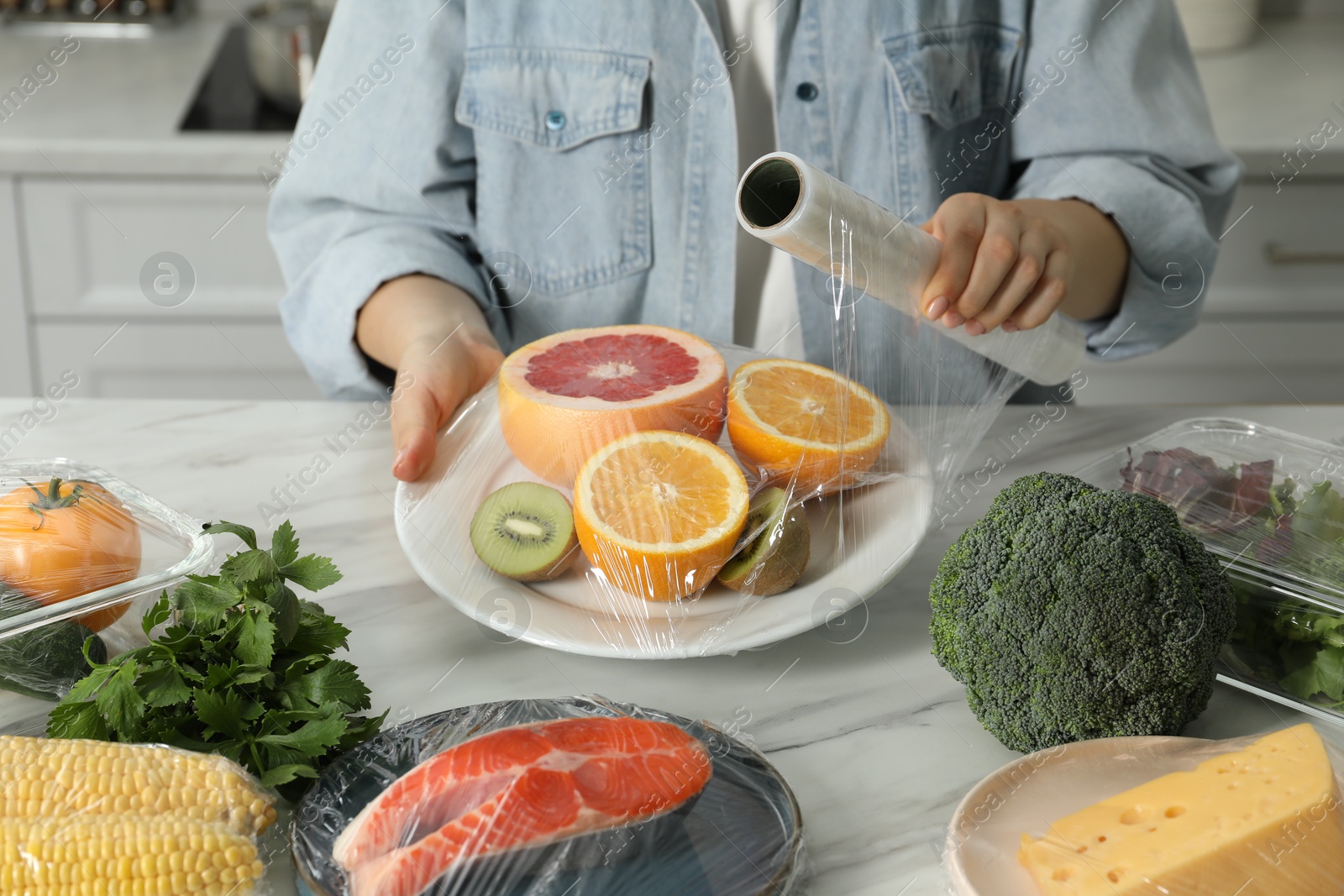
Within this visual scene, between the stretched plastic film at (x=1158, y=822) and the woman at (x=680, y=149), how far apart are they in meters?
0.55

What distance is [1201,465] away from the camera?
741 millimetres

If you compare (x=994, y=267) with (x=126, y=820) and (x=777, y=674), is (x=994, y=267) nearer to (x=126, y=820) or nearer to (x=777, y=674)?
(x=777, y=674)

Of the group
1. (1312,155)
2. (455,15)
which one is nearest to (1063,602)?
(455,15)

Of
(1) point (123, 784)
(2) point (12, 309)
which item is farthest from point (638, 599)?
(2) point (12, 309)

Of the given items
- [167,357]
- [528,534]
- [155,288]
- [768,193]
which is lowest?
[167,357]

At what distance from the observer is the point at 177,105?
1.76m

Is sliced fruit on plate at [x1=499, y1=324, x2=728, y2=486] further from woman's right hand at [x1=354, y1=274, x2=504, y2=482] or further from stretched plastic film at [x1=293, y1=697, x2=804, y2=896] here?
stretched plastic film at [x1=293, y1=697, x2=804, y2=896]

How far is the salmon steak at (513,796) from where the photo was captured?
0.50 metres

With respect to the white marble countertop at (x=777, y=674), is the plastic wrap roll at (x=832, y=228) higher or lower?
higher

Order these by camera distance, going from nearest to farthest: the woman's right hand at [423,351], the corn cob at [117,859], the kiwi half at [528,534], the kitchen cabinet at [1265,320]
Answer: the corn cob at [117,859], the kiwi half at [528,534], the woman's right hand at [423,351], the kitchen cabinet at [1265,320]

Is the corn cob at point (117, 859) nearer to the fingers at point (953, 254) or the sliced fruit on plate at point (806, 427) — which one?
the sliced fruit on plate at point (806, 427)

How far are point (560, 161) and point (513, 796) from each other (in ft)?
2.61

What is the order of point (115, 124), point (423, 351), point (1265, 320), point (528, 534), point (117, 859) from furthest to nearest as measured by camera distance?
point (1265, 320) → point (115, 124) → point (423, 351) → point (528, 534) → point (117, 859)

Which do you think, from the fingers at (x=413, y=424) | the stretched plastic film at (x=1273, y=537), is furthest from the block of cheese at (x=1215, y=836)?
the fingers at (x=413, y=424)
